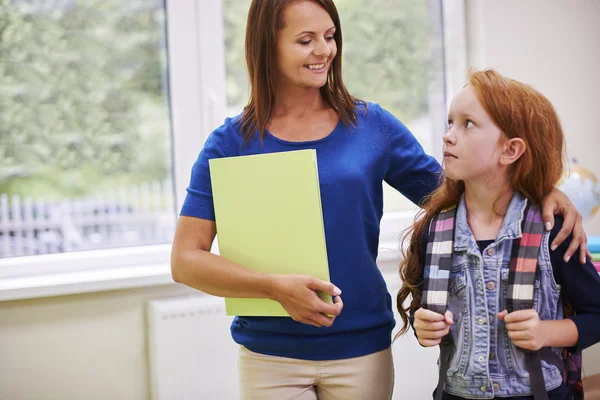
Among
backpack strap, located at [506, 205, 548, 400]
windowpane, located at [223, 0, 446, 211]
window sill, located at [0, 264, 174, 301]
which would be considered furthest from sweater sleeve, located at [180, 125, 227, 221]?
windowpane, located at [223, 0, 446, 211]

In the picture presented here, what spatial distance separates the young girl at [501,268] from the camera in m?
1.10

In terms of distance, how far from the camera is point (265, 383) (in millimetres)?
1286

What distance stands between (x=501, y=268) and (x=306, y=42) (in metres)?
0.56

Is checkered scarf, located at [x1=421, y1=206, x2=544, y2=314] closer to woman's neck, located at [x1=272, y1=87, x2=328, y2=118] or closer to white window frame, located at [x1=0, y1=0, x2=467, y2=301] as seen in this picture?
woman's neck, located at [x1=272, y1=87, x2=328, y2=118]

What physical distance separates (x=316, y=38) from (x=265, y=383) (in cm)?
67

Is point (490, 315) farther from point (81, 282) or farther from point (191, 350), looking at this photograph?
point (81, 282)

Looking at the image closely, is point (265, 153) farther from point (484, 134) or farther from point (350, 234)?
point (484, 134)

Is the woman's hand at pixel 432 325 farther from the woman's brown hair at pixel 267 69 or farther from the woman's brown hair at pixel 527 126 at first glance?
the woman's brown hair at pixel 267 69

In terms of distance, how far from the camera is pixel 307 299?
1141 millimetres

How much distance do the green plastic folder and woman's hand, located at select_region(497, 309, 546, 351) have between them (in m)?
0.30

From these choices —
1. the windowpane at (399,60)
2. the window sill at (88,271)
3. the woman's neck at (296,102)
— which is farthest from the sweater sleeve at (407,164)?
the windowpane at (399,60)

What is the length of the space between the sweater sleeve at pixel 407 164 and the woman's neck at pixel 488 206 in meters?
0.17

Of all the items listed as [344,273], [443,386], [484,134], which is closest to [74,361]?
[344,273]

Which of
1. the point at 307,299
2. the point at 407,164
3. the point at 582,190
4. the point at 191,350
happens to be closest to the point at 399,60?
the point at 582,190
